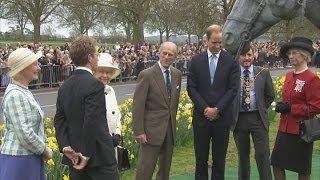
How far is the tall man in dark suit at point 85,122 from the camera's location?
166 inches

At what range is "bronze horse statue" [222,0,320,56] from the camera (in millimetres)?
5574

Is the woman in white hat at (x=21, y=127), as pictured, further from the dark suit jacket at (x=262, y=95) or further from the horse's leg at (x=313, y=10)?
the horse's leg at (x=313, y=10)

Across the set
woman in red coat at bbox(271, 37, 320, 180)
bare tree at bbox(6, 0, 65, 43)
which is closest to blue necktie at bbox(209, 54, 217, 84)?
woman in red coat at bbox(271, 37, 320, 180)

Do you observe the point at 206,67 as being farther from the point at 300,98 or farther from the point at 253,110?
the point at 300,98

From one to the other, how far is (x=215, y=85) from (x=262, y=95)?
2.46 feet

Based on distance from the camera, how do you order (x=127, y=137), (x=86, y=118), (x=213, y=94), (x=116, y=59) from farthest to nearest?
(x=116, y=59)
(x=127, y=137)
(x=213, y=94)
(x=86, y=118)

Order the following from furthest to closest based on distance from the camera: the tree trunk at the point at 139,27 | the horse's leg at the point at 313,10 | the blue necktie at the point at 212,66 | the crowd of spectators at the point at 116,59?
the tree trunk at the point at 139,27
the crowd of spectators at the point at 116,59
the blue necktie at the point at 212,66
the horse's leg at the point at 313,10

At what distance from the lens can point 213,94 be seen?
602 centimetres

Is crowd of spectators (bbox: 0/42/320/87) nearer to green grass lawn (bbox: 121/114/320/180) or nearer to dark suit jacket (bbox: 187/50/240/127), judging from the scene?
green grass lawn (bbox: 121/114/320/180)

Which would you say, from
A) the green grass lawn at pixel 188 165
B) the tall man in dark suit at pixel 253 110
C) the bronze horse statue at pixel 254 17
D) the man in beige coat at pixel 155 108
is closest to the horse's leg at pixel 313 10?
the bronze horse statue at pixel 254 17

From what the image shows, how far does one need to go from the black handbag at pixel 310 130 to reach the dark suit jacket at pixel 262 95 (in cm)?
98

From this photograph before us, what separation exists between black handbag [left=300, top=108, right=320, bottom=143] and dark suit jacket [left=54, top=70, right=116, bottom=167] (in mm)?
2062

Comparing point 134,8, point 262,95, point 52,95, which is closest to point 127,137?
point 262,95

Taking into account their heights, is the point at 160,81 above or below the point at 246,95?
above
